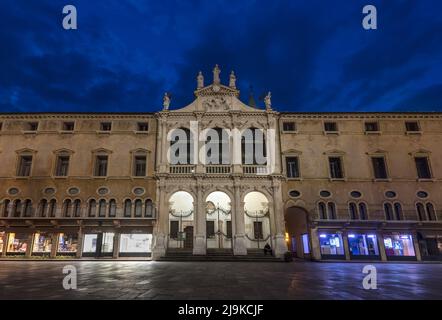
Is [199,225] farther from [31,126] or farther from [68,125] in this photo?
[31,126]

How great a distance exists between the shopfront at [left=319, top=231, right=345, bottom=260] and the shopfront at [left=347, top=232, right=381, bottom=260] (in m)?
0.83

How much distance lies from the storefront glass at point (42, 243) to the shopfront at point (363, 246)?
97.1 ft

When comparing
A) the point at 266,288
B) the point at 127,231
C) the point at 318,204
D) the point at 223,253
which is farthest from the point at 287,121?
the point at 266,288

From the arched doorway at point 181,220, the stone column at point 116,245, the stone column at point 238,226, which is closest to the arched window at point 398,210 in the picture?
the stone column at point 238,226

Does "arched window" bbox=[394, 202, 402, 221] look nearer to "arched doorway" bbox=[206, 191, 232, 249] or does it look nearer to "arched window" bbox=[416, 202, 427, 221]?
"arched window" bbox=[416, 202, 427, 221]

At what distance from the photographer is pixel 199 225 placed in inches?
992

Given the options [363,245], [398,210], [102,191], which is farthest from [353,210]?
[102,191]

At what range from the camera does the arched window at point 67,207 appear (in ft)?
84.7

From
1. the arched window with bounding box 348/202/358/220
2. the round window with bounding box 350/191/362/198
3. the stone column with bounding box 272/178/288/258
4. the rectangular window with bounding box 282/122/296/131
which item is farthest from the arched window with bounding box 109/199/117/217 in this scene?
the round window with bounding box 350/191/362/198

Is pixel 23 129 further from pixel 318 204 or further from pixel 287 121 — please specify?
pixel 318 204

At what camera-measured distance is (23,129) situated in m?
28.3

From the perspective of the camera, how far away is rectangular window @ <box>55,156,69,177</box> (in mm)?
27323

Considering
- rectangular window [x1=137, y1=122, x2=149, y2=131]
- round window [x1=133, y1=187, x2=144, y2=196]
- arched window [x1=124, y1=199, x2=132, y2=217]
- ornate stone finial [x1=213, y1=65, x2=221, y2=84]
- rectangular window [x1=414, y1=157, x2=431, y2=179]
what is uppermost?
ornate stone finial [x1=213, y1=65, x2=221, y2=84]
